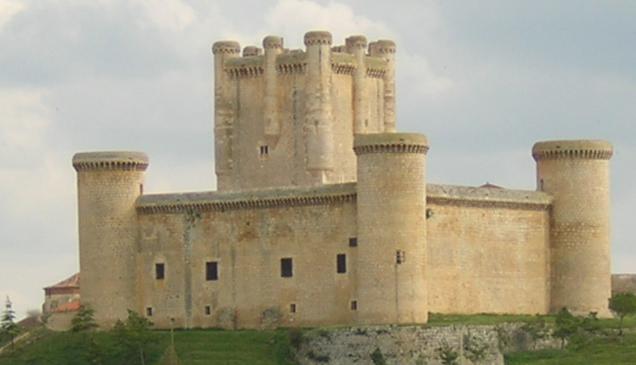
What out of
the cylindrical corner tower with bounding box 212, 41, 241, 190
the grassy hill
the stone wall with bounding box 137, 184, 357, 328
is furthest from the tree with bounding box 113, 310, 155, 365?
the cylindrical corner tower with bounding box 212, 41, 241, 190

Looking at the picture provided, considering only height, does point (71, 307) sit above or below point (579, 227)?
below

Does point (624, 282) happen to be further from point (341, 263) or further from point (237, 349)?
point (237, 349)

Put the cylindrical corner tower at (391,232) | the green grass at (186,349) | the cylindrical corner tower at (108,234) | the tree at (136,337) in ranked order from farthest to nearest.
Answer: the cylindrical corner tower at (108,234), the tree at (136,337), the green grass at (186,349), the cylindrical corner tower at (391,232)

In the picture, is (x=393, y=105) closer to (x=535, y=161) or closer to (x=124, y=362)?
(x=535, y=161)

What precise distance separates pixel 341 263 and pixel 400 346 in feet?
16.6

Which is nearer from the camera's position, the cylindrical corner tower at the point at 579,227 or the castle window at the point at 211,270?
the castle window at the point at 211,270

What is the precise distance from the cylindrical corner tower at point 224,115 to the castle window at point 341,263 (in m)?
10.7

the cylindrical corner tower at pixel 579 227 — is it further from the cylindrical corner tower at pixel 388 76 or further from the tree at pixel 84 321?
the tree at pixel 84 321

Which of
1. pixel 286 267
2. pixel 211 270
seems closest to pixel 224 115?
pixel 211 270

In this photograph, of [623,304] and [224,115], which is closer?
[623,304]

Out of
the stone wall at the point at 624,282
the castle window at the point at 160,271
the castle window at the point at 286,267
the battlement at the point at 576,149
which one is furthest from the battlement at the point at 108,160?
the stone wall at the point at 624,282

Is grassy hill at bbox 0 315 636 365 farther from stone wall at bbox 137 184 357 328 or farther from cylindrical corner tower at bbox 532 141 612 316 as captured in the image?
cylindrical corner tower at bbox 532 141 612 316

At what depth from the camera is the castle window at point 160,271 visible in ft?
306

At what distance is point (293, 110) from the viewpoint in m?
97.8
